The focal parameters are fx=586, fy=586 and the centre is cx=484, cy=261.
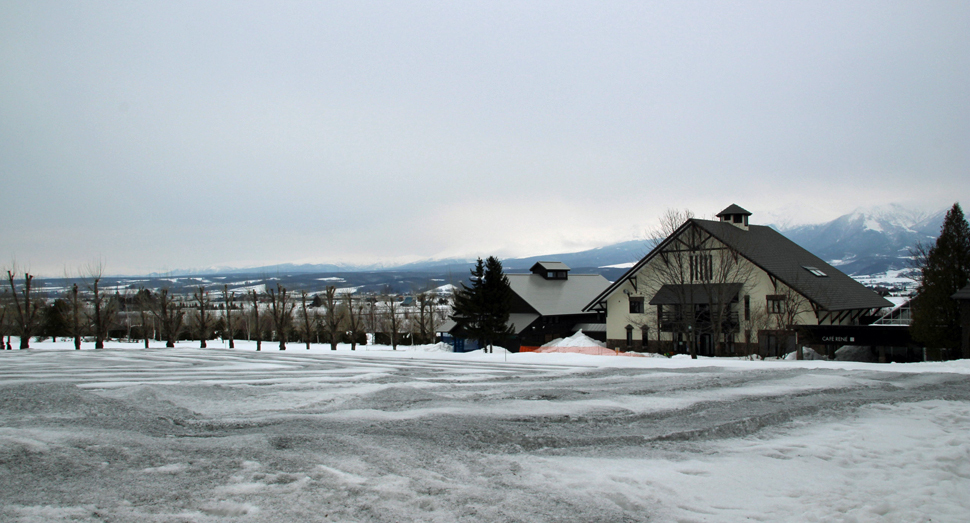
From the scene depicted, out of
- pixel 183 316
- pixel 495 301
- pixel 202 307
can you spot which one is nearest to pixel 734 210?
pixel 495 301

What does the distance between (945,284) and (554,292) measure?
30.0 metres

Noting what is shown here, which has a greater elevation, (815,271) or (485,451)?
(815,271)

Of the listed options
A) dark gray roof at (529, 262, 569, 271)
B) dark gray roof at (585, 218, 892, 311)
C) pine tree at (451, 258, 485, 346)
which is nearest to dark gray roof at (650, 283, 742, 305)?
dark gray roof at (585, 218, 892, 311)

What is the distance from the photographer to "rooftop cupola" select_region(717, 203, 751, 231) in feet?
149

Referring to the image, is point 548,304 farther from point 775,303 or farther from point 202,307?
point 202,307

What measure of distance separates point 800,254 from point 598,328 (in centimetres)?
1655

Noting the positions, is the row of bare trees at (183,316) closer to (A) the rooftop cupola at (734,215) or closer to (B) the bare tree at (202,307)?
(B) the bare tree at (202,307)

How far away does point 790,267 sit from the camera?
39656 millimetres

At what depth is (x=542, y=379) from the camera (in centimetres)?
1692

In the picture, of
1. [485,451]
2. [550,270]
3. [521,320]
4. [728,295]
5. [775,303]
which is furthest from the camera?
[550,270]

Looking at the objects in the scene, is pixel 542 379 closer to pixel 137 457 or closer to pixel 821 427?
pixel 821 427

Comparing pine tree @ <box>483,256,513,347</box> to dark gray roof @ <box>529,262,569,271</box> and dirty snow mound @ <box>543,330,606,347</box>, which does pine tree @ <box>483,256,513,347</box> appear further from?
dark gray roof @ <box>529,262,569,271</box>

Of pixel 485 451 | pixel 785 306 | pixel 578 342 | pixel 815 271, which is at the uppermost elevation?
pixel 815 271

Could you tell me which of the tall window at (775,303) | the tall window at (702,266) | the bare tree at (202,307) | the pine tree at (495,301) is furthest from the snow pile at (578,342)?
the bare tree at (202,307)
